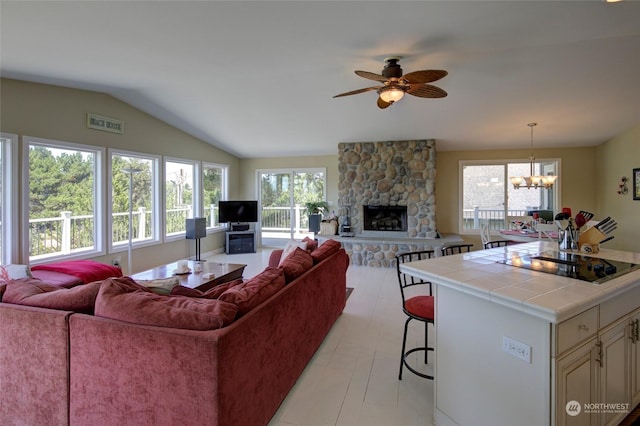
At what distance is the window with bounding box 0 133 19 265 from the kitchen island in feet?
15.0

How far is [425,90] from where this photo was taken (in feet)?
10.4

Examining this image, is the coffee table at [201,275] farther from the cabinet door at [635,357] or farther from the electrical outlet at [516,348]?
the cabinet door at [635,357]

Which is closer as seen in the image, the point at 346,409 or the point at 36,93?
the point at 346,409

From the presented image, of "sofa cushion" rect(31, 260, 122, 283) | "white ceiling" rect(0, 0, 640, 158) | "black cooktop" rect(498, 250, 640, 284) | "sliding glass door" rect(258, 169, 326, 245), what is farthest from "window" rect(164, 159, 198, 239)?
"black cooktop" rect(498, 250, 640, 284)

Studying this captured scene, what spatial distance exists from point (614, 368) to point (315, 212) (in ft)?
20.0

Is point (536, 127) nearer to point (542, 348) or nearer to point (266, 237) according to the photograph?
point (542, 348)

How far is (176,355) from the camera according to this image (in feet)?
4.47

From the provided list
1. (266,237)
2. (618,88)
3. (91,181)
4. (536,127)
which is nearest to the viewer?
(618,88)

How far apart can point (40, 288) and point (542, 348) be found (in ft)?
8.77

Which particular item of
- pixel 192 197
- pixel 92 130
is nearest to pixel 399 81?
pixel 92 130

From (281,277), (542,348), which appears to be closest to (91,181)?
(281,277)

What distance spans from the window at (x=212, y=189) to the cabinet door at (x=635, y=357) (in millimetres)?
6858

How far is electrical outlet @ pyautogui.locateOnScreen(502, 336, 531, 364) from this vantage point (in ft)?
4.52

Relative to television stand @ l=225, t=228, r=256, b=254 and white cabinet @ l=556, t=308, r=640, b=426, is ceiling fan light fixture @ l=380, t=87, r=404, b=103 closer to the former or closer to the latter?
white cabinet @ l=556, t=308, r=640, b=426
